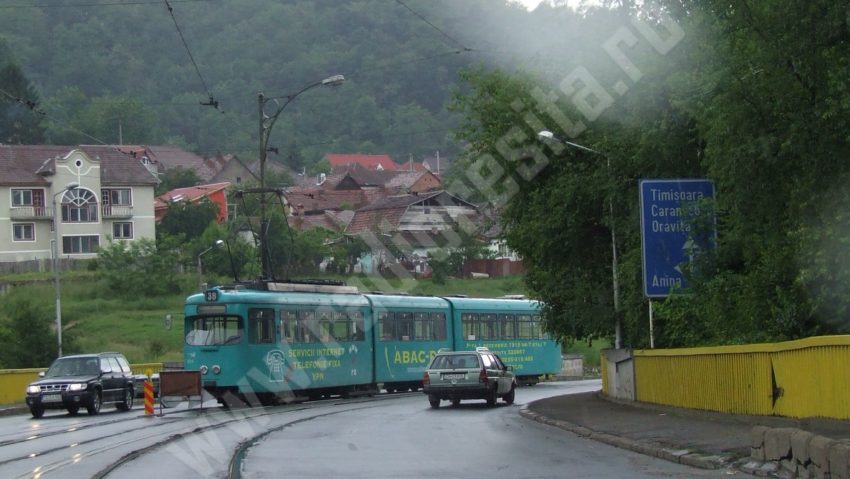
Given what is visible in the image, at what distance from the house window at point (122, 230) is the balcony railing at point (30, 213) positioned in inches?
210

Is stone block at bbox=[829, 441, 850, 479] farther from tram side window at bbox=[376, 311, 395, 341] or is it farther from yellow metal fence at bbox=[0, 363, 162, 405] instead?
yellow metal fence at bbox=[0, 363, 162, 405]

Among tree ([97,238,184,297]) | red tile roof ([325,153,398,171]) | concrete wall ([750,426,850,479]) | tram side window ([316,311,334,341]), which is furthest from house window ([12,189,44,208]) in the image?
red tile roof ([325,153,398,171])

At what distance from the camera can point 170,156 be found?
503 ft

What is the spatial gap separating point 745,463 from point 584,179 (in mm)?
17679

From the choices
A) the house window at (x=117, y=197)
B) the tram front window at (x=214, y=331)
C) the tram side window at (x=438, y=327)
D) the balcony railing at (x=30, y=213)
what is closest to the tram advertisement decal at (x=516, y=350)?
the tram side window at (x=438, y=327)

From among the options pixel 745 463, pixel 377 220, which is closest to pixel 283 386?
pixel 745 463

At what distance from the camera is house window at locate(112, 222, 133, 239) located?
9719 centimetres

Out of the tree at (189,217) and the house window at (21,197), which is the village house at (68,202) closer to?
the house window at (21,197)

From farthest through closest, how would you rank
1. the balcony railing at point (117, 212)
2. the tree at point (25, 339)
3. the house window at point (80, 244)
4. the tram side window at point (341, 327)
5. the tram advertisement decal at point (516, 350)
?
the balcony railing at point (117, 212), the house window at point (80, 244), the tree at point (25, 339), the tram advertisement decal at point (516, 350), the tram side window at point (341, 327)

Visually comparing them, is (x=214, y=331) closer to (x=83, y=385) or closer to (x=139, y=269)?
(x=83, y=385)

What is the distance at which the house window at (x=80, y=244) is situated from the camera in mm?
94438

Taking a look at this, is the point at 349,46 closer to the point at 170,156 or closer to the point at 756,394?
the point at 170,156

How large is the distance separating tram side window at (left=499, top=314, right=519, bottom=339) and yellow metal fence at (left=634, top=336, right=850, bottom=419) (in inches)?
739

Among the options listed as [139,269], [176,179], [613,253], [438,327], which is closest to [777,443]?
[613,253]
